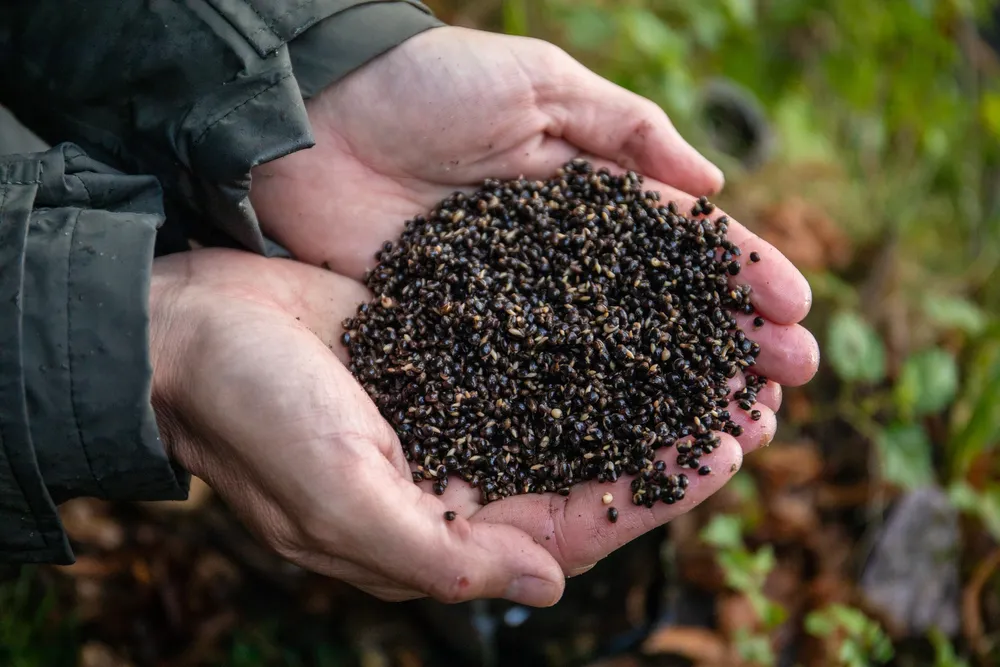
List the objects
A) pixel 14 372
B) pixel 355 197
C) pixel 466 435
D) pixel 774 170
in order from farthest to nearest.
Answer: pixel 774 170 → pixel 355 197 → pixel 466 435 → pixel 14 372

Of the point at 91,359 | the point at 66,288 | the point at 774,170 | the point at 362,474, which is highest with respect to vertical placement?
the point at 66,288

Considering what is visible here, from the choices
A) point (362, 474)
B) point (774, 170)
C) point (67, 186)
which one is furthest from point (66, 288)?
point (774, 170)

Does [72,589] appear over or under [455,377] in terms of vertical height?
under

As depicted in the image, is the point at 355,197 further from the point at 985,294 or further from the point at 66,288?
the point at 985,294

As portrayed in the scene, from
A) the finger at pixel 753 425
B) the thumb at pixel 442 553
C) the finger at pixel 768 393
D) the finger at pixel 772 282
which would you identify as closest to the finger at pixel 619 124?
the finger at pixel 772 282

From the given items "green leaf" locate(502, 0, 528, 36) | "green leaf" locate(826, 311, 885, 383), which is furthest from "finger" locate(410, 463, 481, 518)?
"green leaf" locate(502, 0, 528, 36)

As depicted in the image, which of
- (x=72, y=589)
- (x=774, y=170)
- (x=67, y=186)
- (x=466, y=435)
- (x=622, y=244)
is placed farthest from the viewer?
(x=774, y=170)

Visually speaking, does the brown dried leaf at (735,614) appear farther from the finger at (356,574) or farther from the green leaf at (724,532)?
the finger at (356,574)
